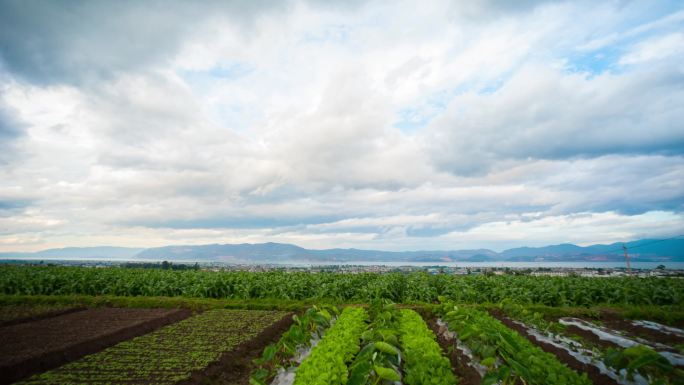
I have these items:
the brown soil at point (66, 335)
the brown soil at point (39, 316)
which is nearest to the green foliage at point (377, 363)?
the brown soil at point (66, 335)

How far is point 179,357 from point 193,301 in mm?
7965

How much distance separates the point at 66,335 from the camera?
970cm

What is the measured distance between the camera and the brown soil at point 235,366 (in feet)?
22.3

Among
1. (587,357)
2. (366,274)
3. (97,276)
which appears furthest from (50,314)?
(587,357)

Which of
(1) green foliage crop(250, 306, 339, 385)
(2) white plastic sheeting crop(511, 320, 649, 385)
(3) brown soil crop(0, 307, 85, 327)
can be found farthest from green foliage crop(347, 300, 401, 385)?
(3) brown soil crop(0, 307, 85, 327)

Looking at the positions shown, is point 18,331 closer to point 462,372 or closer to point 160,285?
point 160,285

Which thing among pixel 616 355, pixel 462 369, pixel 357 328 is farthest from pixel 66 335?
pixel 616 355

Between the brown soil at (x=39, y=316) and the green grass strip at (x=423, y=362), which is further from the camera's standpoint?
the brown soil at (x=39, y=316)

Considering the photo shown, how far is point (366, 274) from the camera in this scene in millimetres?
18578

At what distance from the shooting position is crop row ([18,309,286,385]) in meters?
6.46

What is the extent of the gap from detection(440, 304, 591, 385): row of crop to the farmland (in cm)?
3

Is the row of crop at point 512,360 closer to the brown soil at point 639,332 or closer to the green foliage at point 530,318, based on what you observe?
the green foliage at point 530,318

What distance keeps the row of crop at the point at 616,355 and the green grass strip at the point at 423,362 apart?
2.81 metres

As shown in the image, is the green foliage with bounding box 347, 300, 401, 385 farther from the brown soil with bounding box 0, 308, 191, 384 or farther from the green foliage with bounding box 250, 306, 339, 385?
the brown soil with bounding box 0, 308, 191, 384
